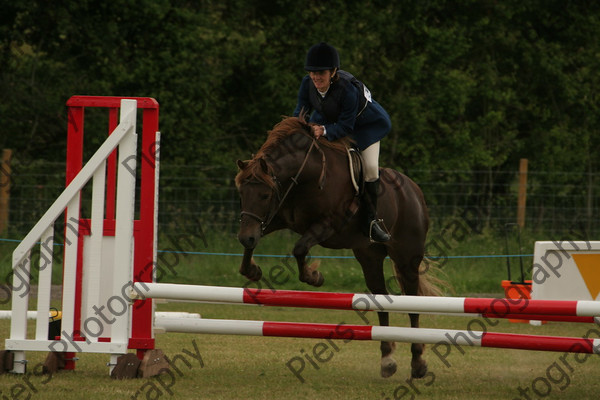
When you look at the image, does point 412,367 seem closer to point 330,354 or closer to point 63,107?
point 330,354

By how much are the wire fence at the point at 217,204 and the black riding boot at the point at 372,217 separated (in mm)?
5925

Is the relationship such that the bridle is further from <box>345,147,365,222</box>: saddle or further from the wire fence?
the wire fence

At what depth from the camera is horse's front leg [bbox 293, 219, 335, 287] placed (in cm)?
480

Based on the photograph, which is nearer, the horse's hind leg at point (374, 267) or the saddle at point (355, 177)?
the saddle at point (355, 177)

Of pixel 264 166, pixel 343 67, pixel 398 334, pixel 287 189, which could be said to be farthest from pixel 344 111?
pixel 343 67

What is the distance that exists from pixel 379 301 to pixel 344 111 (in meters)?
1.36

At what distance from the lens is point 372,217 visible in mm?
5273

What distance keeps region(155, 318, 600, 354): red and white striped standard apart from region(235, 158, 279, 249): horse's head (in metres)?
0.50

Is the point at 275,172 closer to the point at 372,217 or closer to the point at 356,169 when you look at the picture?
the point at 356,169

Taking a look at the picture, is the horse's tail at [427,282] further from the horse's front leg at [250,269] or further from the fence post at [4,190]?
the fence post at [4,190]

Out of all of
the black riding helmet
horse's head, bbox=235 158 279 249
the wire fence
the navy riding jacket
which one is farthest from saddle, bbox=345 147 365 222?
the wire fence

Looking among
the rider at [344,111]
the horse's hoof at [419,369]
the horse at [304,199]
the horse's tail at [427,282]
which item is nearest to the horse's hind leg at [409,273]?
the horse's tail at [427,282]

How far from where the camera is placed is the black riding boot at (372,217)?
17.2ft

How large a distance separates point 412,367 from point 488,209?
7104mm
